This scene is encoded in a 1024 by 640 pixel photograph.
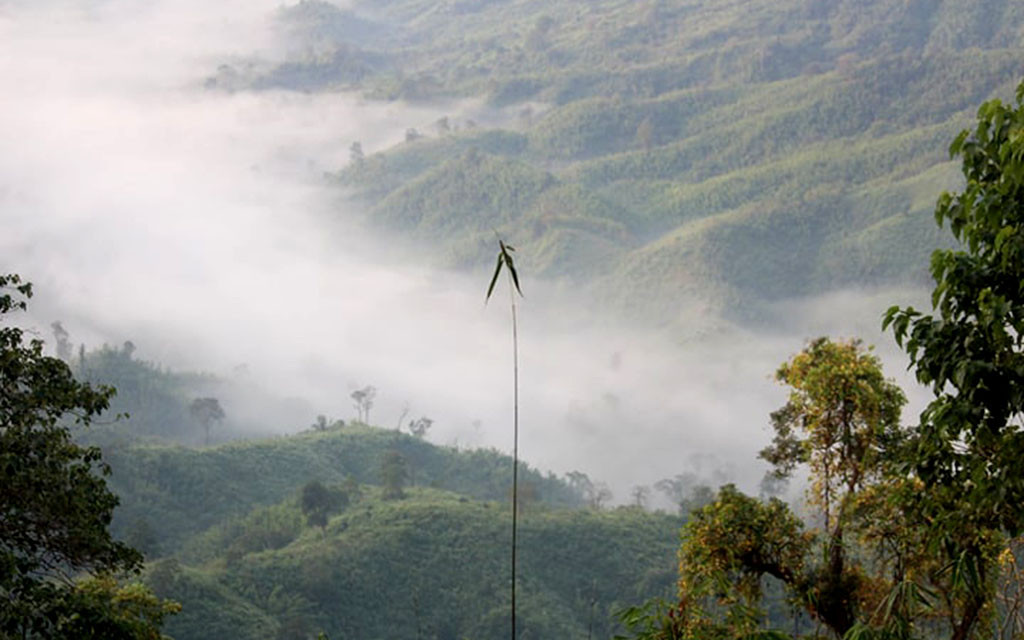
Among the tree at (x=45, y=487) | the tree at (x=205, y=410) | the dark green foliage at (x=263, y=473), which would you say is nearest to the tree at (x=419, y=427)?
the dark green foliage at (x=263, y=473)

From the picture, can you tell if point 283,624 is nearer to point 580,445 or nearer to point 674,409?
point 580,445

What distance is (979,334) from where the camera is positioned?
23.0ft

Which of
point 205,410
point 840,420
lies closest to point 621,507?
point 205,410

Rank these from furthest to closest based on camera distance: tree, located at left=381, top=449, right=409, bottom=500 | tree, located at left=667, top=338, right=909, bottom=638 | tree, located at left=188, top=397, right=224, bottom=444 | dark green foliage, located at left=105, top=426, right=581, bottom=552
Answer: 1. tree, located at left=188, top=397, right=224, bottom=444
2. tree, located at left=381, top=449, right=409, bottom=500
3. dark green foliage, located at left=105, top=426, right=581, bottom=552
4. tree, located at left=667, top=338, right=909, bottom=638

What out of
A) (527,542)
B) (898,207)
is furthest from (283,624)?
(898,207)

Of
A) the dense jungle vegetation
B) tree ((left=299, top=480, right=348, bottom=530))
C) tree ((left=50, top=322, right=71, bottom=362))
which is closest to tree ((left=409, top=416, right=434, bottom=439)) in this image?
the dense jungle vegetation

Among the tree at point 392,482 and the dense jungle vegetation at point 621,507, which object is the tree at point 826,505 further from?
the tree at point 392,482

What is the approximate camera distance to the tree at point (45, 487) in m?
10.5

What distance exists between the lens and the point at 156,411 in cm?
12138

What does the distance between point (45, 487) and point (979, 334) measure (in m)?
8.72

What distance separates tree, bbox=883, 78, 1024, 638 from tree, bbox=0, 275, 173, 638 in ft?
24.5

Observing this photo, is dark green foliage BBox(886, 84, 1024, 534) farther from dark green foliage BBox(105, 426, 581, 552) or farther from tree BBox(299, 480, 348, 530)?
dark green foliage BBox(105, 426, 581, 552)

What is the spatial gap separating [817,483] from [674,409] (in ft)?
563

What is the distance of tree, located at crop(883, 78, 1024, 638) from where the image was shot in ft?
21.9
